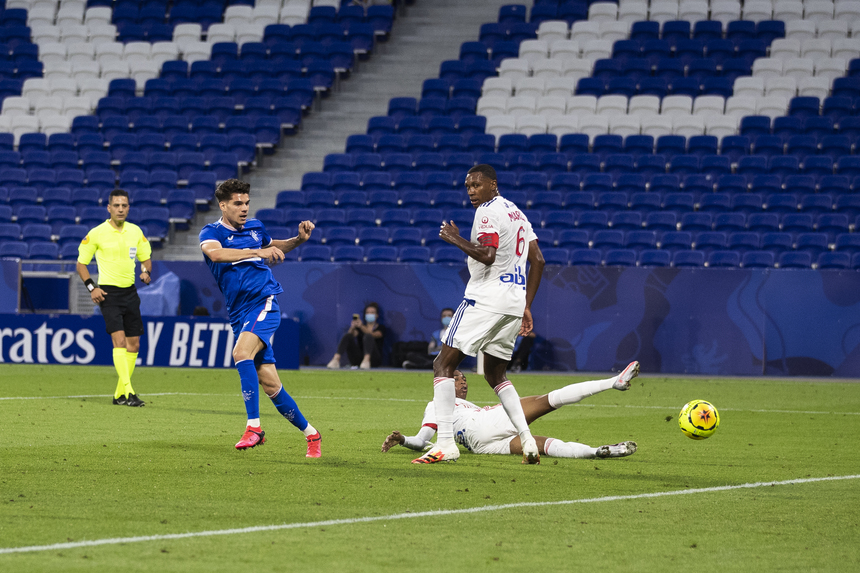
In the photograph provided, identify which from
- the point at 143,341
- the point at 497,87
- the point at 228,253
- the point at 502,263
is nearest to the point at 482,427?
the point at 502,263

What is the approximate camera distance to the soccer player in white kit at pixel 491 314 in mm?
8219

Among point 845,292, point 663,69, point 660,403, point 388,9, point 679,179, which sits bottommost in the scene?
point 660,403

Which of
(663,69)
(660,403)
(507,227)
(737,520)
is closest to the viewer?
(737,520)

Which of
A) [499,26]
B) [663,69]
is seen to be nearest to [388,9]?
[499,26]

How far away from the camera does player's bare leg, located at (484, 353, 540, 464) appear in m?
8.20

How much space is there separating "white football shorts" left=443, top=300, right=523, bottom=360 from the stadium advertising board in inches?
474

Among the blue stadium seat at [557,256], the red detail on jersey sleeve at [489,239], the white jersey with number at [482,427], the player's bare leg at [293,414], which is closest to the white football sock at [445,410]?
the white jersey with number at [482,427]

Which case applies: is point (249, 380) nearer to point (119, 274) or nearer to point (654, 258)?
point (119, 274)

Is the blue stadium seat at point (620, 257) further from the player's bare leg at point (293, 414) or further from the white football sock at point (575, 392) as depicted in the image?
the player's bare leg at point (293, 414)

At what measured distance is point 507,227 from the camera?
821cm

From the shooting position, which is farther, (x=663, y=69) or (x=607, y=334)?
(x=663, y=69)

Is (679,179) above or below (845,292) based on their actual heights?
above

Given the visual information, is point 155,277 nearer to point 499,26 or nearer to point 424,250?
point 424,250

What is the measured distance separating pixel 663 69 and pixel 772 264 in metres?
7.81
